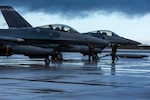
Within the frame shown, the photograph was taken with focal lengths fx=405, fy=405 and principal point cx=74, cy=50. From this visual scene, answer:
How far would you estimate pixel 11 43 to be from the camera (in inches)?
988

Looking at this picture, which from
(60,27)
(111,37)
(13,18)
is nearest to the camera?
(60,27)

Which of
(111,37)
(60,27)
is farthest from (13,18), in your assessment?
(60,27)

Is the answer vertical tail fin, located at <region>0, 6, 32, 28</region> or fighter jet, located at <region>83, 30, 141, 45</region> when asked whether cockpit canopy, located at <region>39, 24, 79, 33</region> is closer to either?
fighter jet, located at <region>83, 30, 141, 45</region>

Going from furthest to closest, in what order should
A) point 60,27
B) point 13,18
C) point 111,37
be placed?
point 13,18 < point 111,37 < point 60,27

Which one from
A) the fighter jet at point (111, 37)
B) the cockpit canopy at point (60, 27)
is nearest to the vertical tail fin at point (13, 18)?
the fighter jet at point (111, 37)

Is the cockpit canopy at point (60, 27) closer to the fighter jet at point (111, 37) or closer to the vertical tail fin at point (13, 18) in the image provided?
the fighter jet at point (111, 37)

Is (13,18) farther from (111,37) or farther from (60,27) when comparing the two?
Answer: (60,27)

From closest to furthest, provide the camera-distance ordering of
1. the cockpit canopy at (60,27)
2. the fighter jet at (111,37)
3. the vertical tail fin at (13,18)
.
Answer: the cockpit canopy at (60,27)
the fighter jet at (111,37)
the vertical tail fin at (13,18)

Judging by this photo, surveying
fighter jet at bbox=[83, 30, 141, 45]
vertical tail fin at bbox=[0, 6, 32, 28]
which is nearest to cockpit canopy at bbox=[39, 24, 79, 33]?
fighter jet at bbox=[83, 30, 141, 45]

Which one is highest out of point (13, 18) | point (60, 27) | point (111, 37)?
point (13, 18)

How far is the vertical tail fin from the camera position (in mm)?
40500

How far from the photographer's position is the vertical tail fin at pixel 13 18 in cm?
4050

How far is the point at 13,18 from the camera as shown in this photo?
4112 centimetres

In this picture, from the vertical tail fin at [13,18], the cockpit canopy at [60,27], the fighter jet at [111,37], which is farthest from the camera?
the vertical tail fin at [13,18]
